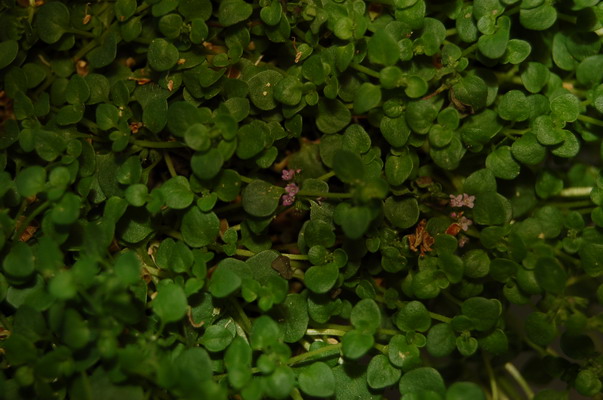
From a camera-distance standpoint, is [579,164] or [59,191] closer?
[59,191]

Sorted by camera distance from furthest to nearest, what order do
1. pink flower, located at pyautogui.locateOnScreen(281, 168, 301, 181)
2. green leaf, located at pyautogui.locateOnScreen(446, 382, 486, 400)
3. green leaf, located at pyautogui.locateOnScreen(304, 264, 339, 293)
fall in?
pink flower, located at pyautogui.locateOnScreen(281, 168, 301, 181)
green leaf, located at pyautogui.locateOnScreen(304, 264, 339, 293)
green leaf, located at pyautogui.locateOnScreen(446, 382, 486, 400)

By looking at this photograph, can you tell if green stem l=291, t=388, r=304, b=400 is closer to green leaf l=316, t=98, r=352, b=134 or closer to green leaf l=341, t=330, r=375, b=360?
green leaf l=341, t=330, r=375, b=360

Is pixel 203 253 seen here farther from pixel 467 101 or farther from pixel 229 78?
pixel 467 101

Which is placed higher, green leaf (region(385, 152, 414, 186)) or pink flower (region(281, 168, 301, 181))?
green leaf (region(385, 152, 414, 186))

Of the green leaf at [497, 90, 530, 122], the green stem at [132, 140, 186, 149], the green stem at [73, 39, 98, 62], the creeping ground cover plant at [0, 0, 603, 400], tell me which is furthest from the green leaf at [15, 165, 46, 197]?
the green leaf at [497, 90, 530, 122]

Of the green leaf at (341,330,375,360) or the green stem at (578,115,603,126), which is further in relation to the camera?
the green stem at (578,115,603,126)

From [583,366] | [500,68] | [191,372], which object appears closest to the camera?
[191,372]

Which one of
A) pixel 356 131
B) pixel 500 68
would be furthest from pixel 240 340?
pixel 500 68

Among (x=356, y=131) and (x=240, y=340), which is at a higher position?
(x=356, y=131)
